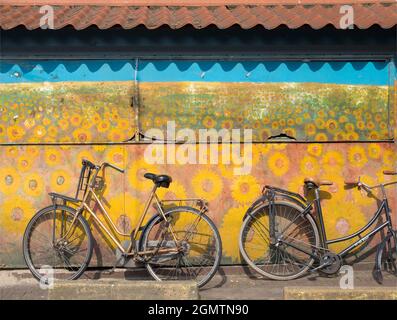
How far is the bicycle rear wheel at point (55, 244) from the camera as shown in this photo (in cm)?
683

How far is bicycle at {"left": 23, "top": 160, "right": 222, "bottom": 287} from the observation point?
21.9 ft

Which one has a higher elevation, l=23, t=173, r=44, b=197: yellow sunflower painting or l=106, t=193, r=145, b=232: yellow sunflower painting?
l=23, t=173, r=44, b=197: yellow sunflower painting

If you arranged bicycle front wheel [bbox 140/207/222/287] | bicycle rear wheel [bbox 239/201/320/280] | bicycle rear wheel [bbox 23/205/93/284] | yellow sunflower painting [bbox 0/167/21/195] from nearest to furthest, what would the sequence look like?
bicycle front wheel [bbox 140/207/222/287] → bicycle rear wheel [bbox 23/205/93/284] → bicycle rear wheel [bbox 239/201/320/280] → yellow sunflower painting [bbox 0/167/21/195]

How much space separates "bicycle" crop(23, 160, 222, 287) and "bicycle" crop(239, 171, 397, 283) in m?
0.58

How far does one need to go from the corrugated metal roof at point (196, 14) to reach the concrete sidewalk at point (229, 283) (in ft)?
10.3

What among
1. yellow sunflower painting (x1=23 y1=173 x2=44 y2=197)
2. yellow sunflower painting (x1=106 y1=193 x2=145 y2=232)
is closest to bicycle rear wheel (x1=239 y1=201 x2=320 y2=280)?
yellow sunflower painting (x1=106 y1=193 x2=145 y2=232)

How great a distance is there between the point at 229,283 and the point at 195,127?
205cm

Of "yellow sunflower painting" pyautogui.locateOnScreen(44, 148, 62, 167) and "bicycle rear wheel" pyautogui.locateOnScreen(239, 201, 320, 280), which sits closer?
"bicycle rear wheel" pyautogui.locateOnScreen(239, 201, 320, 280)

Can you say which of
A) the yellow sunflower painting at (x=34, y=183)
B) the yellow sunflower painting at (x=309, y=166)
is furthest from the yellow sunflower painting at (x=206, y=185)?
the yellow sunflower painting at (x=34, y=183)

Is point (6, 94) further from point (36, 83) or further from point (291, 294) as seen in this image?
point (291, 294)

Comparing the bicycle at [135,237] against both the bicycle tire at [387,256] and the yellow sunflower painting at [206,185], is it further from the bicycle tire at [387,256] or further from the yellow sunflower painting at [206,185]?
the bicycle tire at [387,256]

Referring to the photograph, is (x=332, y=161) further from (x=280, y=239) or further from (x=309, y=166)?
(x=280, y=239)

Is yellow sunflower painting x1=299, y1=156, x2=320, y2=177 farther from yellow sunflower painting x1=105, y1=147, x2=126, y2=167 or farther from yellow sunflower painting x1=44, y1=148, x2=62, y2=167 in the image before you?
yellow sunflower painting x1=44, y1=148, x2=62, y2=167

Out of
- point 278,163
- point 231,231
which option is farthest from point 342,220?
point 231,231
